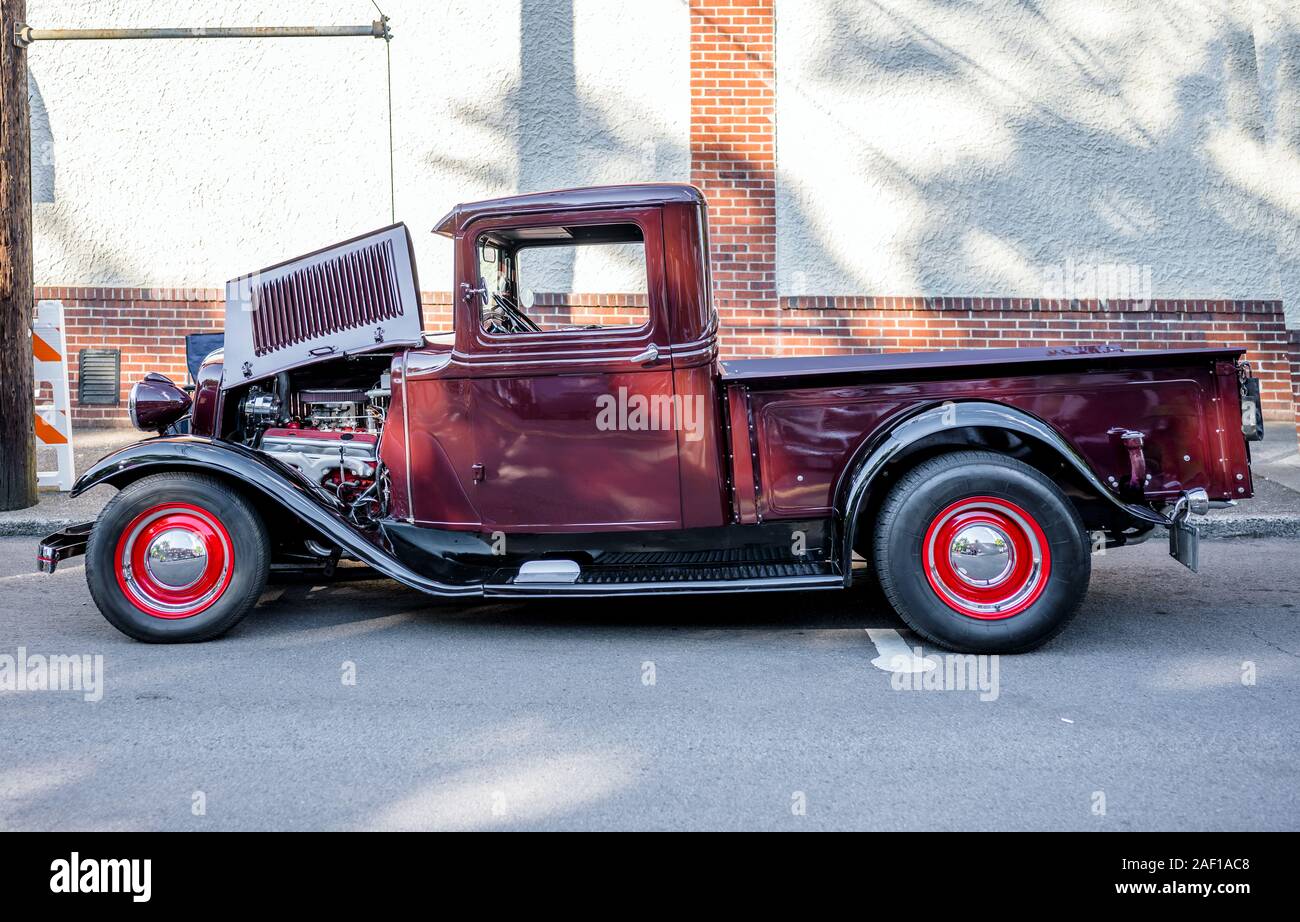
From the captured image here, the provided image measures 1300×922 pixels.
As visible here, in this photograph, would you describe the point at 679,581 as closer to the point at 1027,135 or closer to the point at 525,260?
the point at 525,260

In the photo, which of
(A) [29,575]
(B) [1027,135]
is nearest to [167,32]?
(A) [29,575]

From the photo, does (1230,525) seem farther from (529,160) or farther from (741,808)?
(529,160)

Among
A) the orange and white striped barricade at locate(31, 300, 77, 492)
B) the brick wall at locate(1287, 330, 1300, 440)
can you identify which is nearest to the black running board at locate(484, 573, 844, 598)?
the orange and white striped barricade at locate(31, 300, 77, 492)

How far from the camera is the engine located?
5.39 m

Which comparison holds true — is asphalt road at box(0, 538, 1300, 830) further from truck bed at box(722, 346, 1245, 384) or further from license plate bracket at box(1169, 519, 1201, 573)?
truck bed at box(722, 346, 1245, 384)

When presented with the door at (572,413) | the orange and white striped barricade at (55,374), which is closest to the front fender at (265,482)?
the door at (572,413)

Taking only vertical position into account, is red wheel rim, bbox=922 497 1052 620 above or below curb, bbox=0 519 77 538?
below

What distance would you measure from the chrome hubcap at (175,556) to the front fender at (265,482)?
29 cm

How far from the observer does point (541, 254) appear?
6.09 m

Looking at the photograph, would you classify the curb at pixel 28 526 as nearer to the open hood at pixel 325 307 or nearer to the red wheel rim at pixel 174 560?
the open hood at pixel 325 307

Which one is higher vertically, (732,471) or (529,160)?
(529,160)

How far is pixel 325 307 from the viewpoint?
212 inches

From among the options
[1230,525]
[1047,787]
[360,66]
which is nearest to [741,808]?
[1047,787]

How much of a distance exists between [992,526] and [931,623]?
1.50 ft
